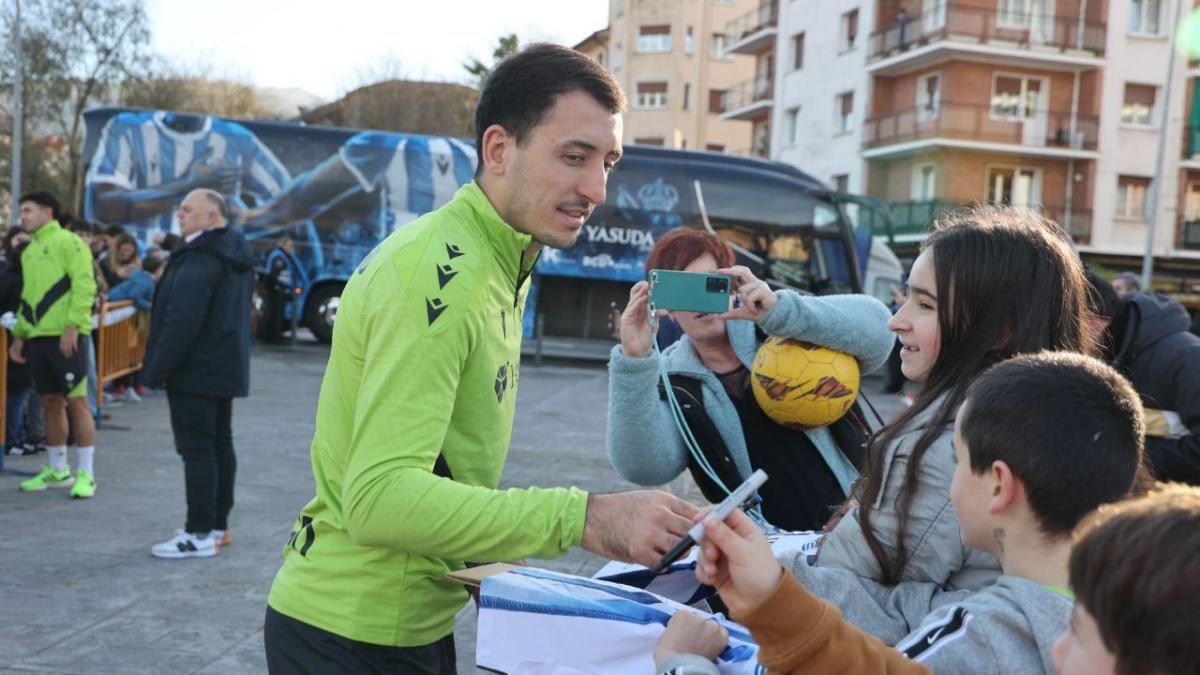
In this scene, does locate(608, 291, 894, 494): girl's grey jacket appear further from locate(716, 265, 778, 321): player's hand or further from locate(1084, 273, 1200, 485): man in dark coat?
locate(1084, 273, 1200, 485): man in dark coat

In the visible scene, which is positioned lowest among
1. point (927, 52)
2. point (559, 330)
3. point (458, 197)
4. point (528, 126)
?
point (559, 330)

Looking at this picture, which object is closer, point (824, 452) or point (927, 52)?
point (824, 452)

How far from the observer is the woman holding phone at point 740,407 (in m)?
2.95

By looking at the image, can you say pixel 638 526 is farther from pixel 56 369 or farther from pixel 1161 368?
pixel 56 369

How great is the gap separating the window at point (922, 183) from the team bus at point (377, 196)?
57.7ft

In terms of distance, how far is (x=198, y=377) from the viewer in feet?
20.6

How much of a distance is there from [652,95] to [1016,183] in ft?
74.0

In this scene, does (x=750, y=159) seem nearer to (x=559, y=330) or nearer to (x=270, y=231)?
(x=559, y=330)

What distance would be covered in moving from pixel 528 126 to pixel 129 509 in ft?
20.8

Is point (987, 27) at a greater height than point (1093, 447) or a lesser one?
greater

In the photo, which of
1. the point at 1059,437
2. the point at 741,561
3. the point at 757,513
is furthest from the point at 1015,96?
the point at 741,561

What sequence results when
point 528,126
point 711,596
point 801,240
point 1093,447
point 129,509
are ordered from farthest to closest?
1. point 801,240
2. point 129,509
3. point 711,596
4. point 528,126
5. point 1093,447

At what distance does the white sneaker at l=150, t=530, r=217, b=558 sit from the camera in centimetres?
621

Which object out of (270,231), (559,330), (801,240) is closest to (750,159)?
(801,240)
